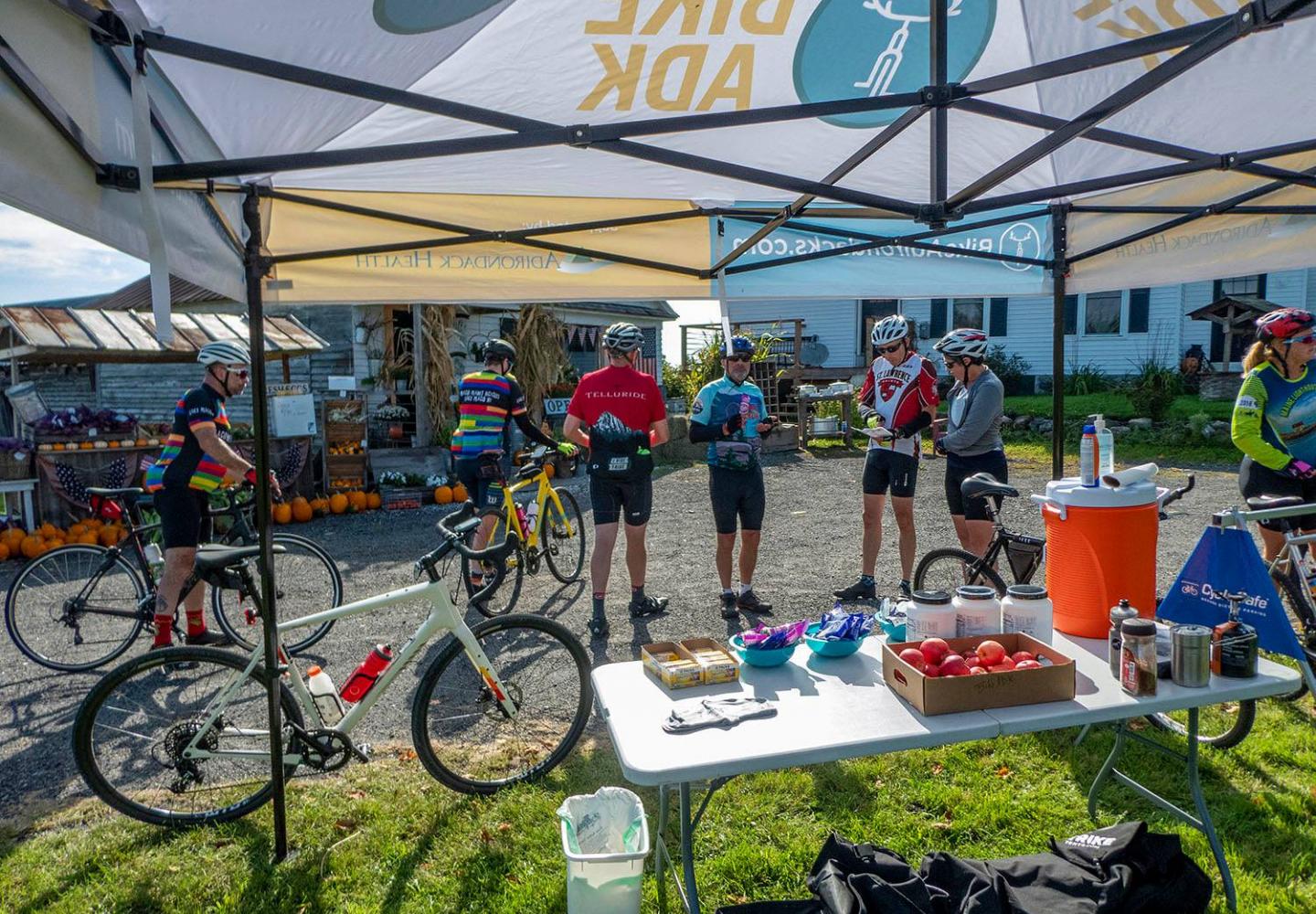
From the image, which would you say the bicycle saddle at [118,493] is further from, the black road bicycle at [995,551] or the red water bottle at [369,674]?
the black road bicycle at [995,551]

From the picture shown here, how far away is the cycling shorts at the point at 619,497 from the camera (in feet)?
18.7

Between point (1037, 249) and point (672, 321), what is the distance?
1867cm

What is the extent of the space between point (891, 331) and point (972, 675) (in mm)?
3737

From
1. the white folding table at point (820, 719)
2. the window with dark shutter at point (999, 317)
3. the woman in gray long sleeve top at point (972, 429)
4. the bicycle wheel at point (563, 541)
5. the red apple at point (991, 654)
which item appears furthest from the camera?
the window with dark shutter at point (999, 317)

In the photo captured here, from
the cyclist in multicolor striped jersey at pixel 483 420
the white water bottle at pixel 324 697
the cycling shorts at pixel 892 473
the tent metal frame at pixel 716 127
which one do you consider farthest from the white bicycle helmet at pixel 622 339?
the white water bottle at pixel 324 697

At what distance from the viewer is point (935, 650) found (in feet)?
8.51

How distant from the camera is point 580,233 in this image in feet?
16.4

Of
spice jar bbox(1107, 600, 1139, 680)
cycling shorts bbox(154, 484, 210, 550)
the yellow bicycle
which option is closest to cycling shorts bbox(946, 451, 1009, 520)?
spice jar bbox(1107, 600, 1139, 680)

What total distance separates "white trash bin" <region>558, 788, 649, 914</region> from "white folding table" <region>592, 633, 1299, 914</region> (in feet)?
0.52

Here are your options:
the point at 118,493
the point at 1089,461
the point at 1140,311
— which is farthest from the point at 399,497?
the point at 1140,311

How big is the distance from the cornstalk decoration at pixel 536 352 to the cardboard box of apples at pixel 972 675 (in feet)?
42.5

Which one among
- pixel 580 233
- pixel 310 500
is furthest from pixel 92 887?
pixel 310 500

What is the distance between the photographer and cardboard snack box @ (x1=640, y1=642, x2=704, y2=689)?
8.93ft

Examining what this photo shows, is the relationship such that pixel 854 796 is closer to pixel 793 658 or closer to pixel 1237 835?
pixel 793 658
